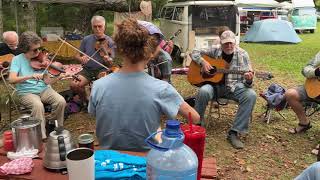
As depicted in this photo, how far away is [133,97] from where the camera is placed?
1.96 m

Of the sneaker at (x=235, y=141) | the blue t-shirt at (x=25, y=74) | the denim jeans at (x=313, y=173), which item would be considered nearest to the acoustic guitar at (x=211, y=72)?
the sneaker at (x=235, y=141)

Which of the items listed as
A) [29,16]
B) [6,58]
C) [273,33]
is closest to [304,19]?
[273,33]

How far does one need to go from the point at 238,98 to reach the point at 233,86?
0.17 meters

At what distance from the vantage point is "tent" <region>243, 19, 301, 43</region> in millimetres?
14023

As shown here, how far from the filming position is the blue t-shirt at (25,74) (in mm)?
3934

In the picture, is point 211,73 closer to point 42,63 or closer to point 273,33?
point 42,63

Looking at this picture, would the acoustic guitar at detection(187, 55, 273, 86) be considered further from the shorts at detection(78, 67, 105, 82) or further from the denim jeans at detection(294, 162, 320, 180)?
the denim jeans at detection(294, 162, 320, 180)

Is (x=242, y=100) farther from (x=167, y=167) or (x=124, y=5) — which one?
(x=124, y=5)

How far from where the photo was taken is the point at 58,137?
173 centimetres

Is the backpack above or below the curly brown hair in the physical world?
below

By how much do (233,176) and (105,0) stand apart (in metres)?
6.37

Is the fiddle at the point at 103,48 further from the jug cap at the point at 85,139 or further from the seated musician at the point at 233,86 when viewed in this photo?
the jug cap at the point at 85,139

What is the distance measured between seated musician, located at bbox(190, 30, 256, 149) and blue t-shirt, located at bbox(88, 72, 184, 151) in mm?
2291

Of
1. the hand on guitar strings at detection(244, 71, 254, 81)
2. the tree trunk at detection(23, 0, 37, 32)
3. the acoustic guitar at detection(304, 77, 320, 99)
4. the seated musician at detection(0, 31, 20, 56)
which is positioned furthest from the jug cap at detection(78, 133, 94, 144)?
the tree trunk at detection(23, 0, 37, 32)
